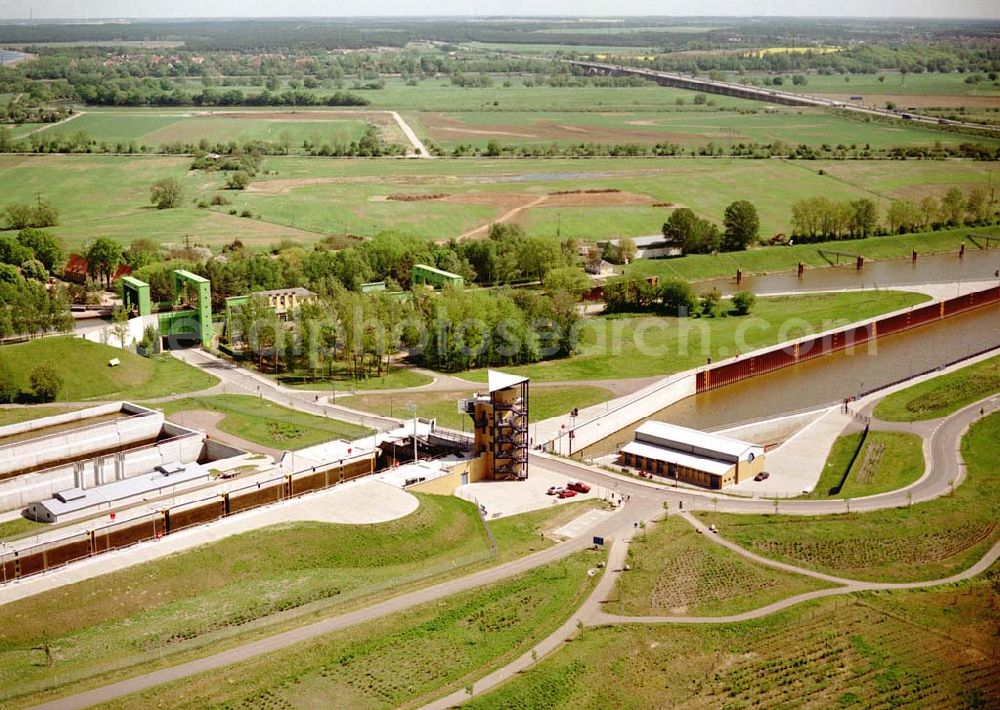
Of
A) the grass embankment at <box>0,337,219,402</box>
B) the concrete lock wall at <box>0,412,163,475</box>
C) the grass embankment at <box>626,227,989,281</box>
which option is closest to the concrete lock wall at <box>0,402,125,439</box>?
the concrete lock wall at <box>0,412,163,475</box>

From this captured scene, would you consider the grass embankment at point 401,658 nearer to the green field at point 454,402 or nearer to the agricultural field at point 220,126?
the green field at point 454,402

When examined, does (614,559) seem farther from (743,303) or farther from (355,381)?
(743,303)

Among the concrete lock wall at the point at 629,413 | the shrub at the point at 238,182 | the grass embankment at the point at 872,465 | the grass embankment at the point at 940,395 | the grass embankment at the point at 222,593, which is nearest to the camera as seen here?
the grass embankment at the point at 222,593

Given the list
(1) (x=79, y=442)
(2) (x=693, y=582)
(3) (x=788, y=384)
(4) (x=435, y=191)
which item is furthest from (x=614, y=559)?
(4) (x=435, y=191)

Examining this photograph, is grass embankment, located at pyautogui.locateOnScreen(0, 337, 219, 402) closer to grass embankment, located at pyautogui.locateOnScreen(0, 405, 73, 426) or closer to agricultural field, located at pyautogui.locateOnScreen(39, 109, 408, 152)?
grass embankment, located at pyautogui.locateOnScreen(0, 405, 73, 426)

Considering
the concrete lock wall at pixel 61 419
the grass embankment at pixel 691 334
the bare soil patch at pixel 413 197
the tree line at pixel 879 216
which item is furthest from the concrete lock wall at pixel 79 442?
the tree line at pixel 879 216
